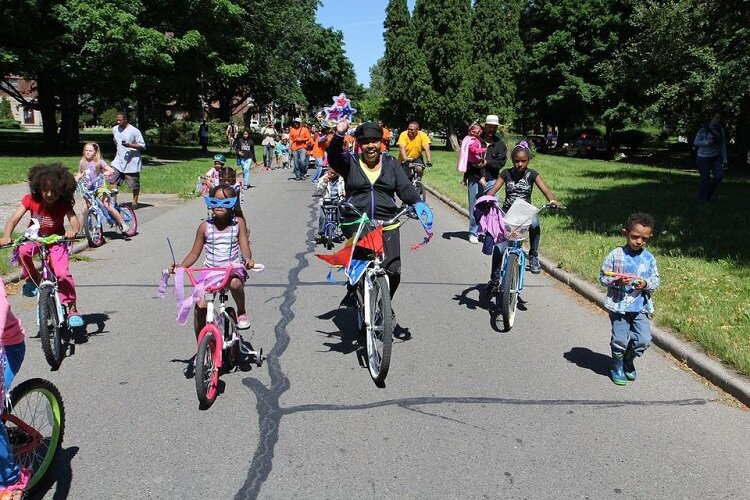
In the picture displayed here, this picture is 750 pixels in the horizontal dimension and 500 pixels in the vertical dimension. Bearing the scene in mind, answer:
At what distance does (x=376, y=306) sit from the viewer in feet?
17.5

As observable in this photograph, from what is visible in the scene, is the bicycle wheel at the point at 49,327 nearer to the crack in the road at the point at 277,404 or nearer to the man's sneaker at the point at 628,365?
the crack in the road at the point at 277,404

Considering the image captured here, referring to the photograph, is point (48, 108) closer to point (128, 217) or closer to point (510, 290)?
point (128, 217)

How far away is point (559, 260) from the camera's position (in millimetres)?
9531

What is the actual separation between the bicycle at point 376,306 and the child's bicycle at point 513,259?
1.51 metres

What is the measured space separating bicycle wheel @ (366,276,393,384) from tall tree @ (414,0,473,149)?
40.0 meters

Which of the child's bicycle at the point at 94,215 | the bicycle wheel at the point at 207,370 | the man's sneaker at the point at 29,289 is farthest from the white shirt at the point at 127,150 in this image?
the bicycle wheel at the point at 207,370

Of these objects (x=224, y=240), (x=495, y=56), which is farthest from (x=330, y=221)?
(x=495, y=56)

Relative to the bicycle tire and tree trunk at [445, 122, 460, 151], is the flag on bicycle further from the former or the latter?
tree trunk at [445, 122, 460, 151]

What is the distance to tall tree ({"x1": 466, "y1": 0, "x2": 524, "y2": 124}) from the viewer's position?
44.7 meters

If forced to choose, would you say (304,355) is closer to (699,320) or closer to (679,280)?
(699,320)

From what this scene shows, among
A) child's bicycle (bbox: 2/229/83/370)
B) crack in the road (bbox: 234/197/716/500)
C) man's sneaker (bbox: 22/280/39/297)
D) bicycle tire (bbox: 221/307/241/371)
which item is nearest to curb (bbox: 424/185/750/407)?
crack in the road (bbox: 234/197/716/500)

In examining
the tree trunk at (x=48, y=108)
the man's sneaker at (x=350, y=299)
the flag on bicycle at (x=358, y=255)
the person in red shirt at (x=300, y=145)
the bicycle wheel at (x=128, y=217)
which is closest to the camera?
the flag on bicycle at (x=358, y=255)

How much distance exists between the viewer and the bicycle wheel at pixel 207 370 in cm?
448

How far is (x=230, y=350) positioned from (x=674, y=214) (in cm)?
1089
